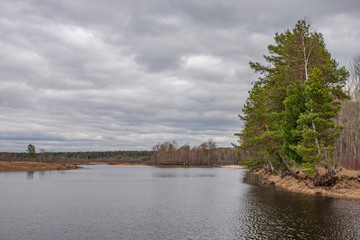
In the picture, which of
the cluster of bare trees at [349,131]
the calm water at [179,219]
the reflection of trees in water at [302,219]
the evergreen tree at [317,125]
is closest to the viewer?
the reflection of trees in water at [302,219]

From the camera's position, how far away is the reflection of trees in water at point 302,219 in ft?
65.3

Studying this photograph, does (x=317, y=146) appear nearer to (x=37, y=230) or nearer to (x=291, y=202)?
(x=291, y=202)

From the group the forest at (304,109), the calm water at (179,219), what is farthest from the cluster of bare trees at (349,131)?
the calm water at (179,219)

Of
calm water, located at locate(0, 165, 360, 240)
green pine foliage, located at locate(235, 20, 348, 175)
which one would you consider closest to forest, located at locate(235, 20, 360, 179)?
green pine foliage, located at locate(235, 20, 348, 175)

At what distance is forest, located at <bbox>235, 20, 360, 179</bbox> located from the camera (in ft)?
127

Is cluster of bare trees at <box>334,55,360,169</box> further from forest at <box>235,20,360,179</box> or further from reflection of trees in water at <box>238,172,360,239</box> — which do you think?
reflection of trees in water at <box>238,172,360,239</box>

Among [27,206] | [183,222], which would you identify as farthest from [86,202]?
[183,222]

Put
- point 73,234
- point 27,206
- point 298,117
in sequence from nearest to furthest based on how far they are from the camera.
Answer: point 73,234, point 27,206, point 298,117

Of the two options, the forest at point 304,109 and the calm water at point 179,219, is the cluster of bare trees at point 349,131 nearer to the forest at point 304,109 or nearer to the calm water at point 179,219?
the forest at point 304,109

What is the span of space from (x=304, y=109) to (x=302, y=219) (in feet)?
78.0

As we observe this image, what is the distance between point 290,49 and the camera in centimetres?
4644

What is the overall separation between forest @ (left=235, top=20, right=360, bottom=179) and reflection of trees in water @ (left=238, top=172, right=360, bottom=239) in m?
8.94

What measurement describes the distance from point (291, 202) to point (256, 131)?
66.6ft

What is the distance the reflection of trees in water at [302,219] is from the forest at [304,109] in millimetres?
8943
